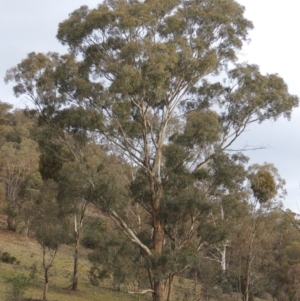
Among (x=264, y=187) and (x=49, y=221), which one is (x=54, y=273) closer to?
(x=49, y=221)

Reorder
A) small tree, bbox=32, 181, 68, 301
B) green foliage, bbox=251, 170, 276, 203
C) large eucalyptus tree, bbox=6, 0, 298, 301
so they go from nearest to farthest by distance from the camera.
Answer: large eucalyptus tree, bbox=6, 0, 298, 301 → small tree, bbox=32, 181, 68, 301 → green foliage, bbox=251, 170, 276, 203

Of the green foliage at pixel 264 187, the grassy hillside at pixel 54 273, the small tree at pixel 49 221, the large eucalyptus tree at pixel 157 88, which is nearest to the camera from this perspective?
the large eucalyptus tree at pixel 157 88

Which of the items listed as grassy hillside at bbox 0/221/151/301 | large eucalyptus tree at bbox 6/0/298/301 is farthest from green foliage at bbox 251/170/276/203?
grassy hillside at bbox 0/221/151/301

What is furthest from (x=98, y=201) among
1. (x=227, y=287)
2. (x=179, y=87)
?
(x=227, y=287)

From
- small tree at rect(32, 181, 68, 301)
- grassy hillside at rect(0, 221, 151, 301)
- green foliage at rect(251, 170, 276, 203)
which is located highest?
green foliage at rect(251, 170, 276, 203)

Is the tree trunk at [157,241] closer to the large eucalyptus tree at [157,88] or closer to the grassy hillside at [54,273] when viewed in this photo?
the large eucalyptus tree at [157,88]

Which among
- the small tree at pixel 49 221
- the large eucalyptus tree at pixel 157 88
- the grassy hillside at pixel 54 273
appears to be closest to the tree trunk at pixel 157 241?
the large eucalyptus tree at pixel 157 88

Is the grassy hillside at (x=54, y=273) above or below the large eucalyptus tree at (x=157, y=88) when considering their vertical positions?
below

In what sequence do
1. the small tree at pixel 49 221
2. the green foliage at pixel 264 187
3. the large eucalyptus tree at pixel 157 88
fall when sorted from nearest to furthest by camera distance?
the large eucalyptus tree at pixel 157 88 → the small tree at pixel 49 221 → the green foliage at pixel 264 187

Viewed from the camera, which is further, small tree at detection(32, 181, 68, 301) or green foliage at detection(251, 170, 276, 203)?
green foliage at detection(251, 170, 276, 203)

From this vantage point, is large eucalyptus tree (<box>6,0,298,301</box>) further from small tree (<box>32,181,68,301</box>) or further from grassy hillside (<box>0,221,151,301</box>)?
grassy hillside (<box>0,221,151,301</box>)

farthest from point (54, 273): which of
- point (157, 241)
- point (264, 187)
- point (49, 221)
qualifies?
point (157, 241)

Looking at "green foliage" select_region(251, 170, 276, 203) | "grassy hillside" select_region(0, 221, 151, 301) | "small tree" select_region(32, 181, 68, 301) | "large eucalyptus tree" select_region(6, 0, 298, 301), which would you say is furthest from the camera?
"grassy hillside" select_region(0, 221, 151, 301)

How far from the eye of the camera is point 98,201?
48.3ft
